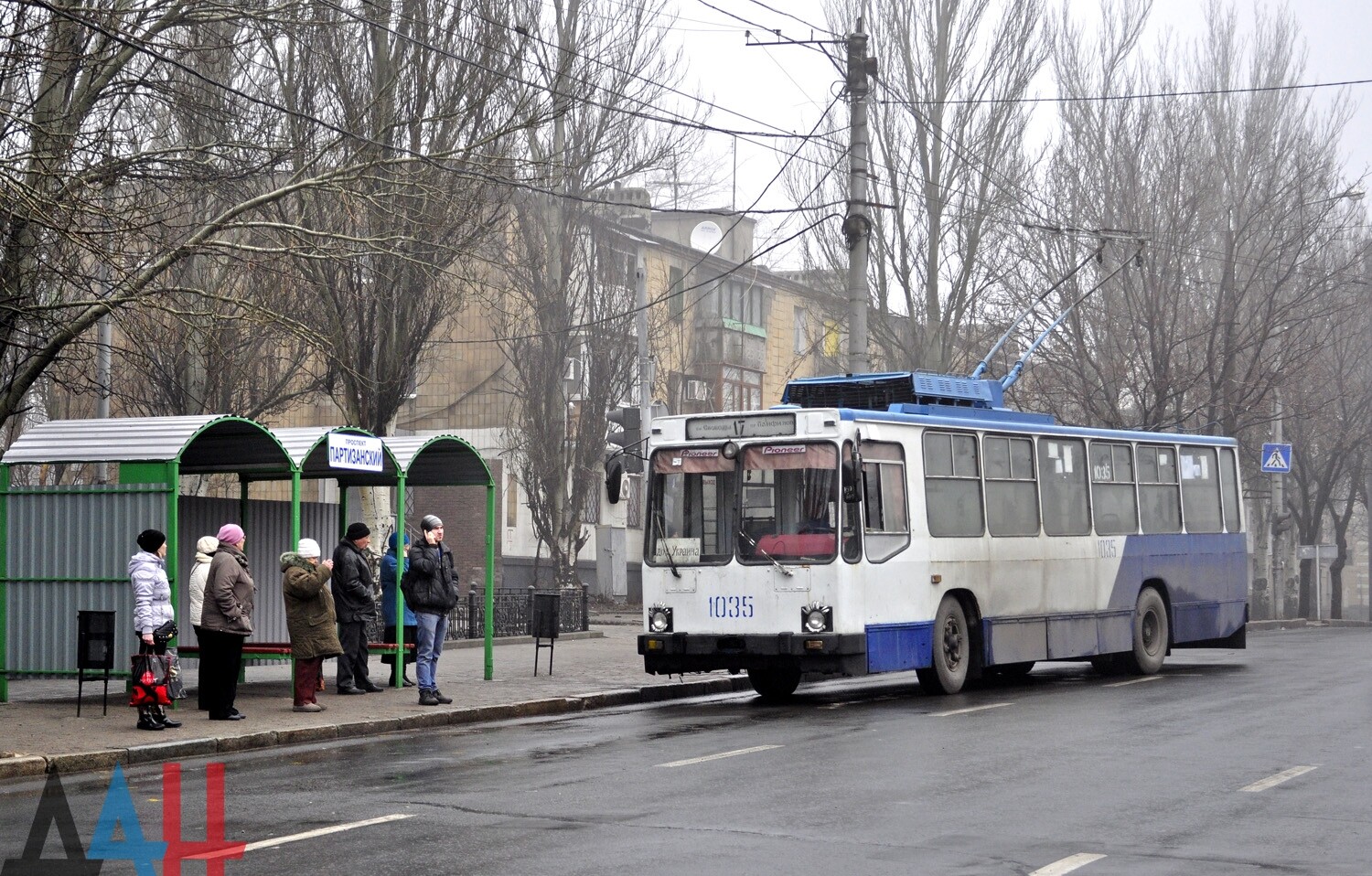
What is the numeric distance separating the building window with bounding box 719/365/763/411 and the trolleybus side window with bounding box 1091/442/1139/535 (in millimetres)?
28213

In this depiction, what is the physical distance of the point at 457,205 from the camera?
22594mm

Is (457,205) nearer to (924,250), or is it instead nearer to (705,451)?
(705,451)

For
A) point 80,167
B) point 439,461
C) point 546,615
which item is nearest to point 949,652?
point 546,615

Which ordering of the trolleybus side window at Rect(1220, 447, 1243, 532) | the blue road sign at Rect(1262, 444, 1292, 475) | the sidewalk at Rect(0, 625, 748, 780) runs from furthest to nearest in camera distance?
the blue road sign at Rect(1262, 444, 1292, 475)
the trolleybus side window at Rect(1220, 447, 1243, 532)
the sidewalk at Rect(0, 625, 748, 780)

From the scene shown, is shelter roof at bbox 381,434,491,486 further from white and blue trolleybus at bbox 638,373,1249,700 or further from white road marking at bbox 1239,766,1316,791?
white road marking at bbox 1239,766,1316,791

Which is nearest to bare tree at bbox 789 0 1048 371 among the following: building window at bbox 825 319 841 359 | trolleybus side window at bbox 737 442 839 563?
building window at bbox 825 319 841 359

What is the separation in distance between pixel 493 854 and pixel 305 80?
17.2 m

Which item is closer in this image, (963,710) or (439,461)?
(963,710)

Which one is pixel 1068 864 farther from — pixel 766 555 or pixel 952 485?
pixel 952 485

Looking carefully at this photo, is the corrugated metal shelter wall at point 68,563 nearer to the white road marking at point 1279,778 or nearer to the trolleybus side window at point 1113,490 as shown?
the white road marking at point 1279,778

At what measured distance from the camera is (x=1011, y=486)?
1973 centimetres

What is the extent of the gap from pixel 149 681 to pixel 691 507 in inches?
240

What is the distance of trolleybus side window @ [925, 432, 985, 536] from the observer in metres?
18.5

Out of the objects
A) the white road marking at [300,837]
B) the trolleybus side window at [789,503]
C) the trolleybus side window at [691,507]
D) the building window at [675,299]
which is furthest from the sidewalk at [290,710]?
the building window at [675,299]
